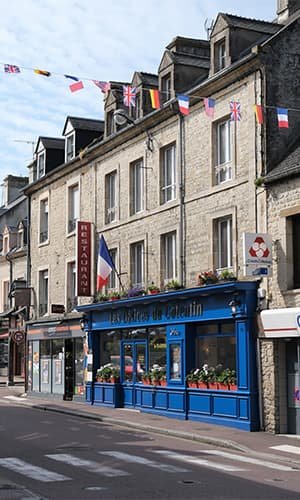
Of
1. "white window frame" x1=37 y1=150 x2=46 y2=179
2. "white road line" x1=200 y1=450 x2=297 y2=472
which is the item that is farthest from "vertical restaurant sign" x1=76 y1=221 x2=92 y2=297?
"white road line" x1=200 y1=450 x2=297 y2=472

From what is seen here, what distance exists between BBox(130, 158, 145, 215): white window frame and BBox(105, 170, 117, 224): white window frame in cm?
124

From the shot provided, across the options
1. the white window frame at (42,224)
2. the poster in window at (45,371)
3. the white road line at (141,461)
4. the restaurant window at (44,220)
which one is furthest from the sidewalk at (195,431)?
the restaurant window at (44,220)

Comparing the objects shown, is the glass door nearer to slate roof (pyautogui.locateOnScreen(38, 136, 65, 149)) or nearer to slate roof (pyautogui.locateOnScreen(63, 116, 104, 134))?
slate roof (pyautogui.locateOnScreen(63, 116, 104, 134))

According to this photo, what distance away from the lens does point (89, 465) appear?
39.4 feet

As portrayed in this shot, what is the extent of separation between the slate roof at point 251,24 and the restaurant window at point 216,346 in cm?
805

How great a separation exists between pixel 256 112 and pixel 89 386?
1223 cm

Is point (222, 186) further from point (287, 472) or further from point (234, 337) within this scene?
point (287, 472)

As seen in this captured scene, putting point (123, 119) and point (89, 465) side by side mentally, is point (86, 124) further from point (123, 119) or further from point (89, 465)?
point (89, 465)

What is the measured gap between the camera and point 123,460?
41.7ft

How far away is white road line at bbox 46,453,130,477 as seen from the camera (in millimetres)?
11203

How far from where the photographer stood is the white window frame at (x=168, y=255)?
22.1 meters

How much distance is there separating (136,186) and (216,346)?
6863 mm

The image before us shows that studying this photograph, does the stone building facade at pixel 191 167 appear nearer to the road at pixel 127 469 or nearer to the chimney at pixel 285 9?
the chimney at pixel 285 9

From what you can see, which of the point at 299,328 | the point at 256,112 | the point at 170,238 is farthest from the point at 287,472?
the point at 170,238
